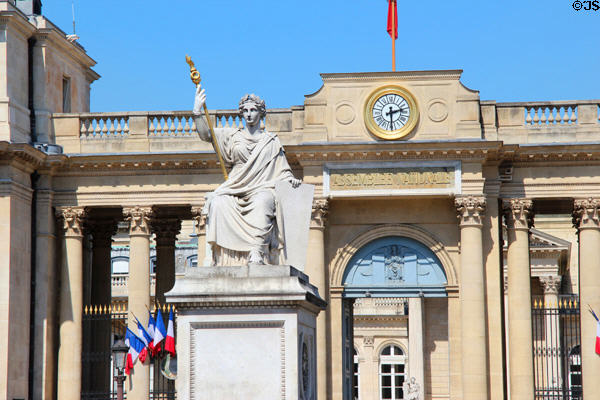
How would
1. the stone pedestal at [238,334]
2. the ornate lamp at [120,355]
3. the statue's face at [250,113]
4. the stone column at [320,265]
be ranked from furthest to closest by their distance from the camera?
the stone column at [320,265]
the ornate lamp at [120,355]
the statue's face at [250,113]
the stone pedestal at [238,334]

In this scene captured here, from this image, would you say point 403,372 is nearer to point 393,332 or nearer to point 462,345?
point 393,332

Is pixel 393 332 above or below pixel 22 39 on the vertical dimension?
below

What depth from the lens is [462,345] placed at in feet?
133

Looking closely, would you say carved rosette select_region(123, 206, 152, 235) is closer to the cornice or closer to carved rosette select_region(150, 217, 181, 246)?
carved rosette select_region(150, 217, 181, 246)

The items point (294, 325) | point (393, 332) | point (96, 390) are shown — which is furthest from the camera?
point (393, 332)

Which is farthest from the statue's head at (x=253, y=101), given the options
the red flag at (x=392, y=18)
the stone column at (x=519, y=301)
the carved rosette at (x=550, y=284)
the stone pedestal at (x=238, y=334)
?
the carved rosette at (x=550, y=284)

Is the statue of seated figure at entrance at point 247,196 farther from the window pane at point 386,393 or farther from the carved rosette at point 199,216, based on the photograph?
the window pane at point 386,393

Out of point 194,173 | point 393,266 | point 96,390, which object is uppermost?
point 194,173

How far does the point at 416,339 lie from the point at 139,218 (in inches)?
1031

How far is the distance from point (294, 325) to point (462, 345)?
2429 cm

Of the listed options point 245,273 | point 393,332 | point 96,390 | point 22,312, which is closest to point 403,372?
point 393,332

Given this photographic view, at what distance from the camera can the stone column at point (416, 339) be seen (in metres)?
65.1

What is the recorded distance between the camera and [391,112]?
4159 centimetres

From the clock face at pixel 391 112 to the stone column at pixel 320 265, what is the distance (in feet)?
9.70
